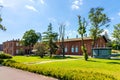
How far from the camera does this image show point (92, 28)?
182 ft

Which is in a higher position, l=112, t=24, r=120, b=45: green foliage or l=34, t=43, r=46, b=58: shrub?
l=112, t=24, r=120, b=45: green foliage

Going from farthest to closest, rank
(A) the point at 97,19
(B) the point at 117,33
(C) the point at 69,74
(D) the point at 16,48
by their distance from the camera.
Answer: (D) the point at 16,48 < (B) the point at 117,33 < (A) the point at 97,19 < (C) the point at 69,74

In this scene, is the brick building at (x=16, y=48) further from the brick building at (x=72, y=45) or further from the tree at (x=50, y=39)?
the tree at (x=50, y=39)

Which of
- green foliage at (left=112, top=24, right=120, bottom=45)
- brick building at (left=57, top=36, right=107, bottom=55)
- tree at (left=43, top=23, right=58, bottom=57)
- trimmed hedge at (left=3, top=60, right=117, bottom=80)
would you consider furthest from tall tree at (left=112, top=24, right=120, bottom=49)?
trimmed hedge at (left=3, top=60, right=117, bottom=80)

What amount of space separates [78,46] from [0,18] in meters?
33.7

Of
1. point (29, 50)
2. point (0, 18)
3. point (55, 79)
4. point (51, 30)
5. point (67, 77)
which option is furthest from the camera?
point (29, 50)

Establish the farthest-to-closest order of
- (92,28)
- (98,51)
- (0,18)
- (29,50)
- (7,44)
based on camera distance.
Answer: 1. (7,44)
2. (29,50)
3. (92,28)
4. (98,51)
5. (0,18)

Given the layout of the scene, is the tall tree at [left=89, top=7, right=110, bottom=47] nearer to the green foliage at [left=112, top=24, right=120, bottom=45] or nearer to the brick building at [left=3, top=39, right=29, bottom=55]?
the green foliage at [left=112, top=24, right=120, bottom=45]

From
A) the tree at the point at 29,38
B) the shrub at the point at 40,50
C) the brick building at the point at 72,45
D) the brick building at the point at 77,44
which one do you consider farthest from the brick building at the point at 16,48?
the shrub at the point at 40,50

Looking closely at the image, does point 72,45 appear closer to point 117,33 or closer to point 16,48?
point 117,33

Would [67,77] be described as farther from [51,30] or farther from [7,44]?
[7,44]

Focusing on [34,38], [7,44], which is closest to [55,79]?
[34,38]

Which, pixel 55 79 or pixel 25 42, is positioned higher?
pixel 25 42

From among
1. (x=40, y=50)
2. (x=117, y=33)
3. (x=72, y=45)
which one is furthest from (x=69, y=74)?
(x=117, y=33)
